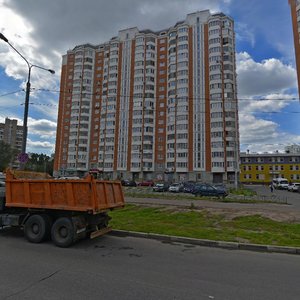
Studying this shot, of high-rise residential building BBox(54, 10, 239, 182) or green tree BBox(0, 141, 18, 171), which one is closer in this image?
high-rise residential building BBox(54, 10, 239, 182)

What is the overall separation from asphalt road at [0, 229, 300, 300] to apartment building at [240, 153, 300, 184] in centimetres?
9340

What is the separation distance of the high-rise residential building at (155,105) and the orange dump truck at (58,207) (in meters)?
59.4

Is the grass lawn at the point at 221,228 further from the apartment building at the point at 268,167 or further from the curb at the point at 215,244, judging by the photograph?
the apartment building at the point at 268,167

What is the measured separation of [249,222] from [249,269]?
6.18 m

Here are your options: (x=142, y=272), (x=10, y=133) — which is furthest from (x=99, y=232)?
(x=10, y=133)

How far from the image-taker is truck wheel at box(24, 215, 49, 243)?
317 inches

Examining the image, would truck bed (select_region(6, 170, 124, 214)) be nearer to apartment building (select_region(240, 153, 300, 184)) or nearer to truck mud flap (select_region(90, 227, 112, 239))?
truck mud flap (select_region(90, 227, 112, 239))

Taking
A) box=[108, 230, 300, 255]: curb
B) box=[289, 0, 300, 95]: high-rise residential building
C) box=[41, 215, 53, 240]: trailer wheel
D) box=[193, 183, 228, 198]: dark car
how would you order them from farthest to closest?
1. box=[289, 0, 300, 95]: high-rise residential building
2. box=[193, 183, 228, 198]: dark car
3. box=[41, 215, 53, 240]: trailer wheel
4. box=[108, 230, 300, 255]: curb

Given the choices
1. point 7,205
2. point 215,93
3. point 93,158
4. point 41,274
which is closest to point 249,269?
point 41,274

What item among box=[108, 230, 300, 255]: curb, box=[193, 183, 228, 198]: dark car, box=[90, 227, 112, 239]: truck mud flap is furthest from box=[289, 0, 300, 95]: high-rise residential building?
box=[90, 227, 112, 239]: truck mud flap

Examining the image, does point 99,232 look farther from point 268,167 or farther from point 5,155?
point 268,167

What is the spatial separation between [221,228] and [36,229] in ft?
22.0

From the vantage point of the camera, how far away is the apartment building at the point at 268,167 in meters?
90.1

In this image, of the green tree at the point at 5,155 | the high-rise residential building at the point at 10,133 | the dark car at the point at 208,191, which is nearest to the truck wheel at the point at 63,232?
the dark car at the point at 208,191
